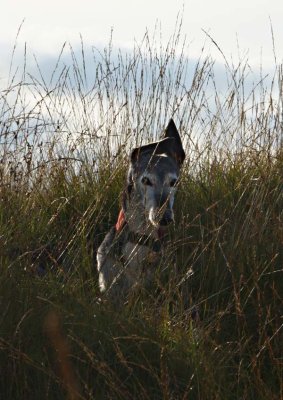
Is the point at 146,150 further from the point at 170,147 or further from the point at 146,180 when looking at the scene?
the point at 146,180

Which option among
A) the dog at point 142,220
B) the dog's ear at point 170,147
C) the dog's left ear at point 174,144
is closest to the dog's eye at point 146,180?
the dog at point 142,220

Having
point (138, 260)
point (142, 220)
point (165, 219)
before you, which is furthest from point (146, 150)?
point (138, 260)

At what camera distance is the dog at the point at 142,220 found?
15.4 feet

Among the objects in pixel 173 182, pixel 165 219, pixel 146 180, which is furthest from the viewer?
pixel 173 182

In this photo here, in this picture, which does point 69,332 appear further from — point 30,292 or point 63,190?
point 63,190

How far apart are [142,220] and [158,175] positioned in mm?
367

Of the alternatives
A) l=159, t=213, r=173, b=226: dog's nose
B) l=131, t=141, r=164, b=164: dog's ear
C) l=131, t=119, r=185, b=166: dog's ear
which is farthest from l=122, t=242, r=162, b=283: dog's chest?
l=131, t=119, r=185, b=166: dog's ear

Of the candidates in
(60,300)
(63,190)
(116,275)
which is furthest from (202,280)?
(63,190)

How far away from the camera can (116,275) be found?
4.79 meters

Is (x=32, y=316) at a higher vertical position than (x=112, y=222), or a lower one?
higher

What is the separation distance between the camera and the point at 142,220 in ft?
16.8

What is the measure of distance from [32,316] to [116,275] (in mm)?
1051

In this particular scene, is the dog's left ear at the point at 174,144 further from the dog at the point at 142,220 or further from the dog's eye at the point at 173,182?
the dog's eye at the point at 173,182

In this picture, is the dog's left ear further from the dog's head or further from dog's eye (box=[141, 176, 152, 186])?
dog's eye (box=[141, 176, 152, 186])
